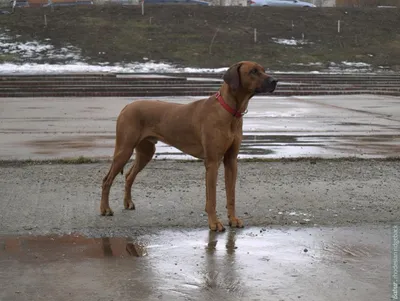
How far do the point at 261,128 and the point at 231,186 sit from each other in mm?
8865

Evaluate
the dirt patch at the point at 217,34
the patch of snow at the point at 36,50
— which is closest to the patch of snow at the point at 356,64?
the dirt patch at the point at 217,34

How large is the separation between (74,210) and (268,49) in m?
40.4

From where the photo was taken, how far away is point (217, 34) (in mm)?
50781

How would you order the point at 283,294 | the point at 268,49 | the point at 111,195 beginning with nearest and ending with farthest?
the point at 283,294
the point at 111,195
the point at 268,49

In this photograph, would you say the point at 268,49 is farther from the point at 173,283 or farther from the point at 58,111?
the point at 173,283

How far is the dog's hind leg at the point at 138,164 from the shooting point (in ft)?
27.2

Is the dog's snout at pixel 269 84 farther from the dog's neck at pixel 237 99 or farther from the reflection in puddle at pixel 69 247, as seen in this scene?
the reflection in puddle at pixel 69 247

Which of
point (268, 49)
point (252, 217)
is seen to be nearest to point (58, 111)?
point (252, 217)

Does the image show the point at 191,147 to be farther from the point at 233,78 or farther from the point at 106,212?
the point at 106,212

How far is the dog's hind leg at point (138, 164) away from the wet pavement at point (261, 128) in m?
3.41

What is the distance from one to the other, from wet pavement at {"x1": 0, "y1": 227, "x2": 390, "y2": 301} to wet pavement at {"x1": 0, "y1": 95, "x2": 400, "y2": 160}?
4.91m

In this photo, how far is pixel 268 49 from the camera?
47594mm

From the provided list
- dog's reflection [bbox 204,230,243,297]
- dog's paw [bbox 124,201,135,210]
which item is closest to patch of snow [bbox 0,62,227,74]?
dog's paw [bbox 124,201,135,210]

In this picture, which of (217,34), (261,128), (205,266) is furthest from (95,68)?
(205,266)
